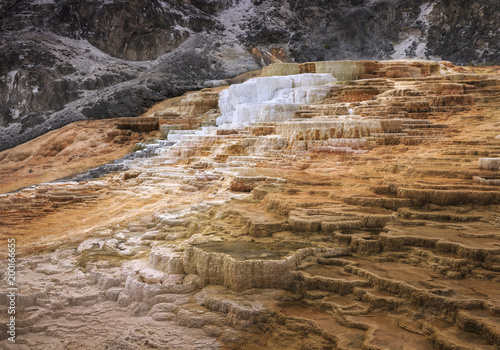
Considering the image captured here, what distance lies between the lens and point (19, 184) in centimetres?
1159

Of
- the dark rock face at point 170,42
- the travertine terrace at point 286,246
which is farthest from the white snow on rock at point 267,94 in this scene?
the dark rock face at point 170,42

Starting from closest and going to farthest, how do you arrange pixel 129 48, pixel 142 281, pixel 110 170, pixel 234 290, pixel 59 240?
pixel 234 290 → pixel 142 281 → pixel 59 240 → pixel 110 170 → pixel 129 48

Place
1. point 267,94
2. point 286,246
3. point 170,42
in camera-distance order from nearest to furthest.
Result: point 286,246 < point 267,94 < point 170,42

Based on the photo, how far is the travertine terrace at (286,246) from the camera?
318 centimetres

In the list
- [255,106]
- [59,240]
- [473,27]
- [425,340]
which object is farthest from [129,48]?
[425,340]

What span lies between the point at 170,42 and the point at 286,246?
22.9 m

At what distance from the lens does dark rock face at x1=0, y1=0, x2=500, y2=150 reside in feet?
68.4

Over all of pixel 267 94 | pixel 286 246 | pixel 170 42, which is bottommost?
pixel 286 246

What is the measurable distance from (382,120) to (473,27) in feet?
53.5

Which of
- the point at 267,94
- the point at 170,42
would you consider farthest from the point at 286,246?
the point at 170,42

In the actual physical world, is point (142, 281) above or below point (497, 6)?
below

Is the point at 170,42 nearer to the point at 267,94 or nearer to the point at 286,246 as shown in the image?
the point at 267,94

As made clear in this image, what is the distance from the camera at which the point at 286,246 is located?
14.0 feet

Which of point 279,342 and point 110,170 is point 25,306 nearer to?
point 279,342
